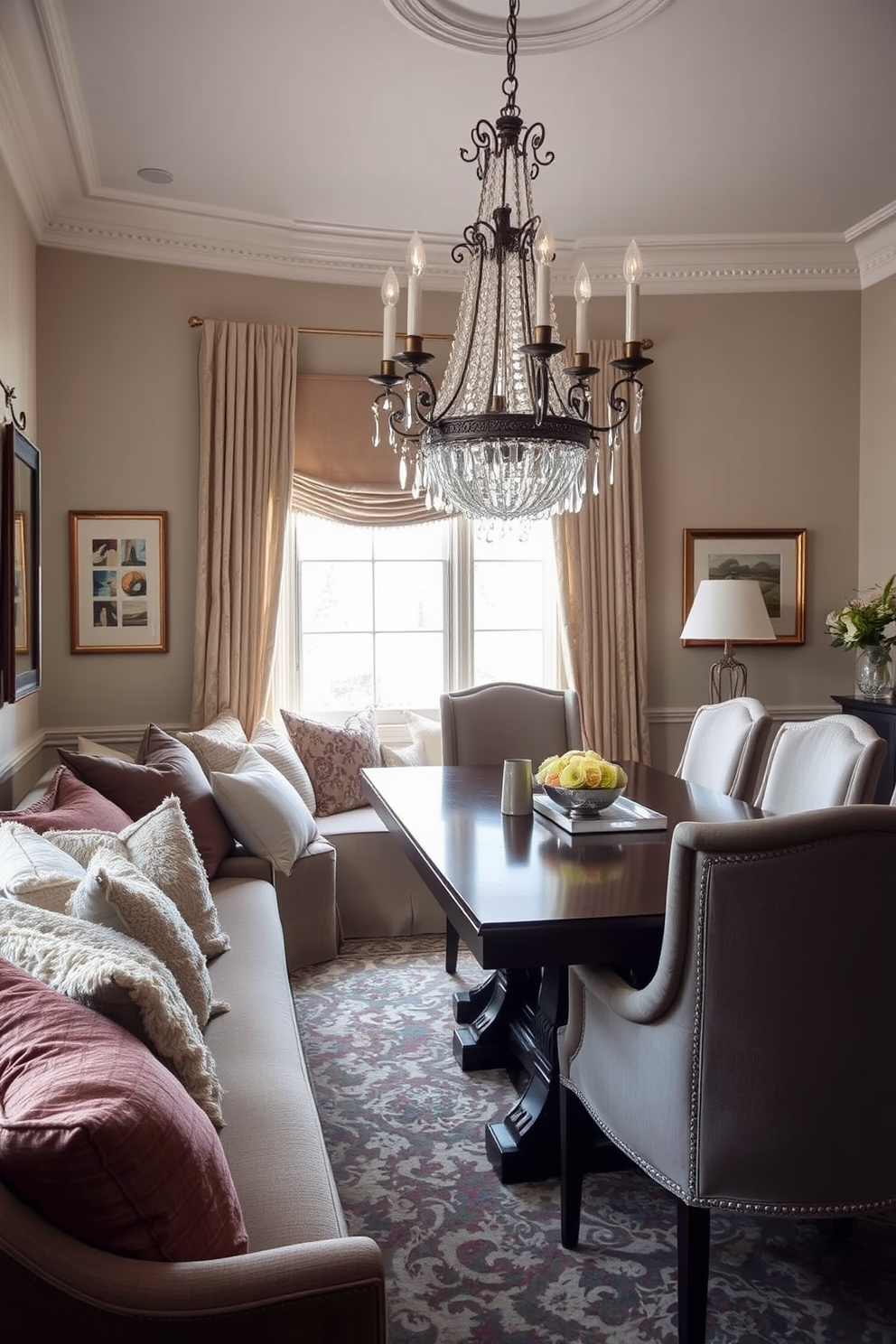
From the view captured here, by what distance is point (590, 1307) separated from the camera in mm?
1927

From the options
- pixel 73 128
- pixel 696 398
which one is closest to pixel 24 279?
pixel 73 128

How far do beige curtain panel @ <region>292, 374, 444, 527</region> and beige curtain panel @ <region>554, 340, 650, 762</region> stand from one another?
87cm

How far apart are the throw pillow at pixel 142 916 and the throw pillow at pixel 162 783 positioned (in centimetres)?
106

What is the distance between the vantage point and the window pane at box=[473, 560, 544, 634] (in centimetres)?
507

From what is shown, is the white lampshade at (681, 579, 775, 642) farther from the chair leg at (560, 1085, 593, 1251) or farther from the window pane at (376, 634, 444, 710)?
the chair leg at (560, 1085, 593, 1251)

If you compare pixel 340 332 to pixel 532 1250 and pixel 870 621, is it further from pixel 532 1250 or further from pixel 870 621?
pixel 532 1250

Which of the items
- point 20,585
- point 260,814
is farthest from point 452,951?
point 20,585

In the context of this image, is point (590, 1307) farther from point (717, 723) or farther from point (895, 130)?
point (895, 130)

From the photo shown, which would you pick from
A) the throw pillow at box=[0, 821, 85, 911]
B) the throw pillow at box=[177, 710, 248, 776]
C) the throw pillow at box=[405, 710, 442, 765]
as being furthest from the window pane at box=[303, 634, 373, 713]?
the throw pillow at box=[0, 821, 85, 911]

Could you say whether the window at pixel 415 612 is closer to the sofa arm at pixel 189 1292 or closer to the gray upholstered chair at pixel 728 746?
the gray upholstered chair at pixel 728 746

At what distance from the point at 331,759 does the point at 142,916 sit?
8.56ft

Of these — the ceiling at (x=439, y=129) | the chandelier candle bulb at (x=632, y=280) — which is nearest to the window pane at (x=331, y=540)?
the ceiling at (x=439, y=129)

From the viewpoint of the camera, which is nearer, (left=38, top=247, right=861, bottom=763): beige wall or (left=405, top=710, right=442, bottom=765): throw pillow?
(left=38, top=247, right=861, bottom=763): beige wall

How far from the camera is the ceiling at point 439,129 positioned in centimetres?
302
